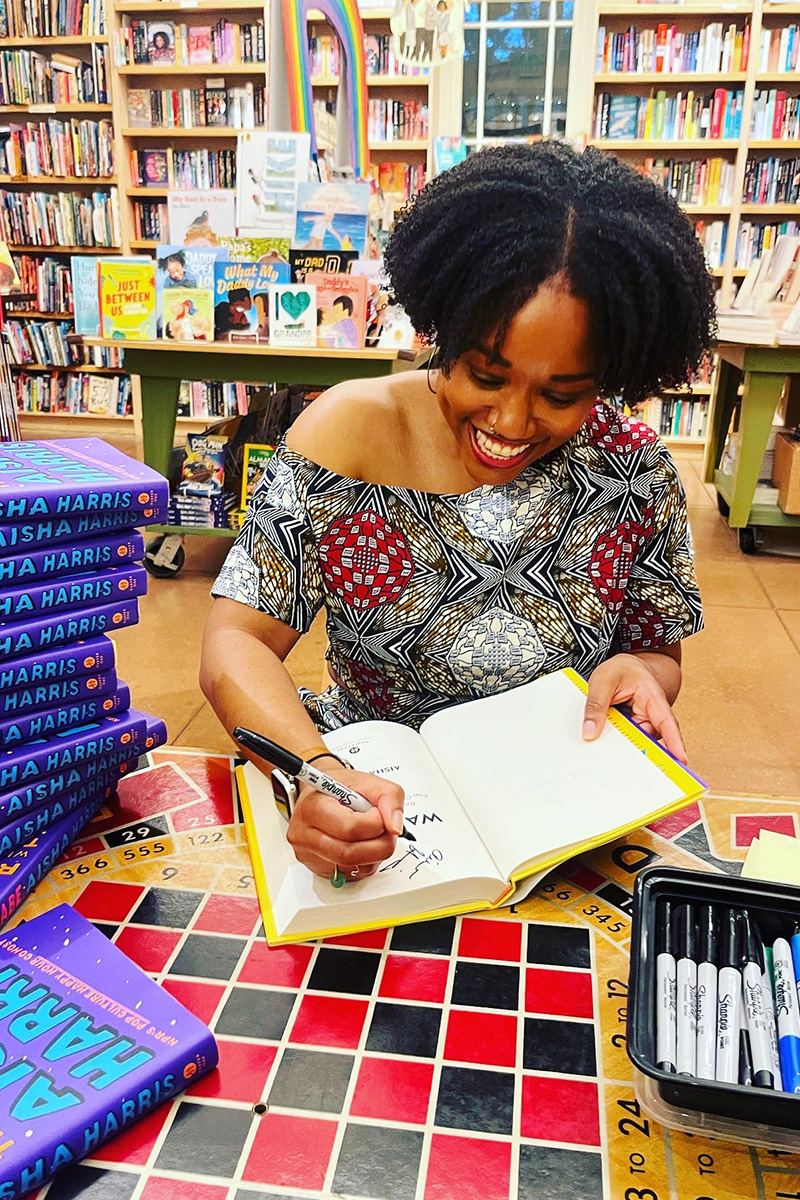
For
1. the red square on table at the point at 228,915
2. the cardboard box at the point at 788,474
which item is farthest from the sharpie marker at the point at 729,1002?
the cardboard box at the point at 788,474

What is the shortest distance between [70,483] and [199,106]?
509 centimetres

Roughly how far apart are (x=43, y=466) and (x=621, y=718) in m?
0.55

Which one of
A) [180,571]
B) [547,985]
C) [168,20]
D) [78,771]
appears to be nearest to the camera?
[547,985]

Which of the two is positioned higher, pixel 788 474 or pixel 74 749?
pixel 74 749

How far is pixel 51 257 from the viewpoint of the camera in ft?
18.1

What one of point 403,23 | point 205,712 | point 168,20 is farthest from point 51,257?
point 205,712

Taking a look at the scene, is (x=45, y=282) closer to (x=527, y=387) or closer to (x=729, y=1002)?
(x=527, y=387)

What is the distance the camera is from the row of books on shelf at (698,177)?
4859 millimetres

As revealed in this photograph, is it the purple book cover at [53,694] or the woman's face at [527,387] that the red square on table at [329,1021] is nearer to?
the purple book cover at [53,694]

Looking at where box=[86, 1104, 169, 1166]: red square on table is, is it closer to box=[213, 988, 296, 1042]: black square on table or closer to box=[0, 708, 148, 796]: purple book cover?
box=[213, 988, 296, 1042]: black square on table

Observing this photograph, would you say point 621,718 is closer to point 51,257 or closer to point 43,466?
point 43,466

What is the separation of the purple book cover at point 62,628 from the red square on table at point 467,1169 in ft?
1.49

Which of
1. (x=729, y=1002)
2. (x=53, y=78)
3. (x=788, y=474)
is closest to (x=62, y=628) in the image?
(x=729, y=1002)

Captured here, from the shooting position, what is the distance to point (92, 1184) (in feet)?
1.64
